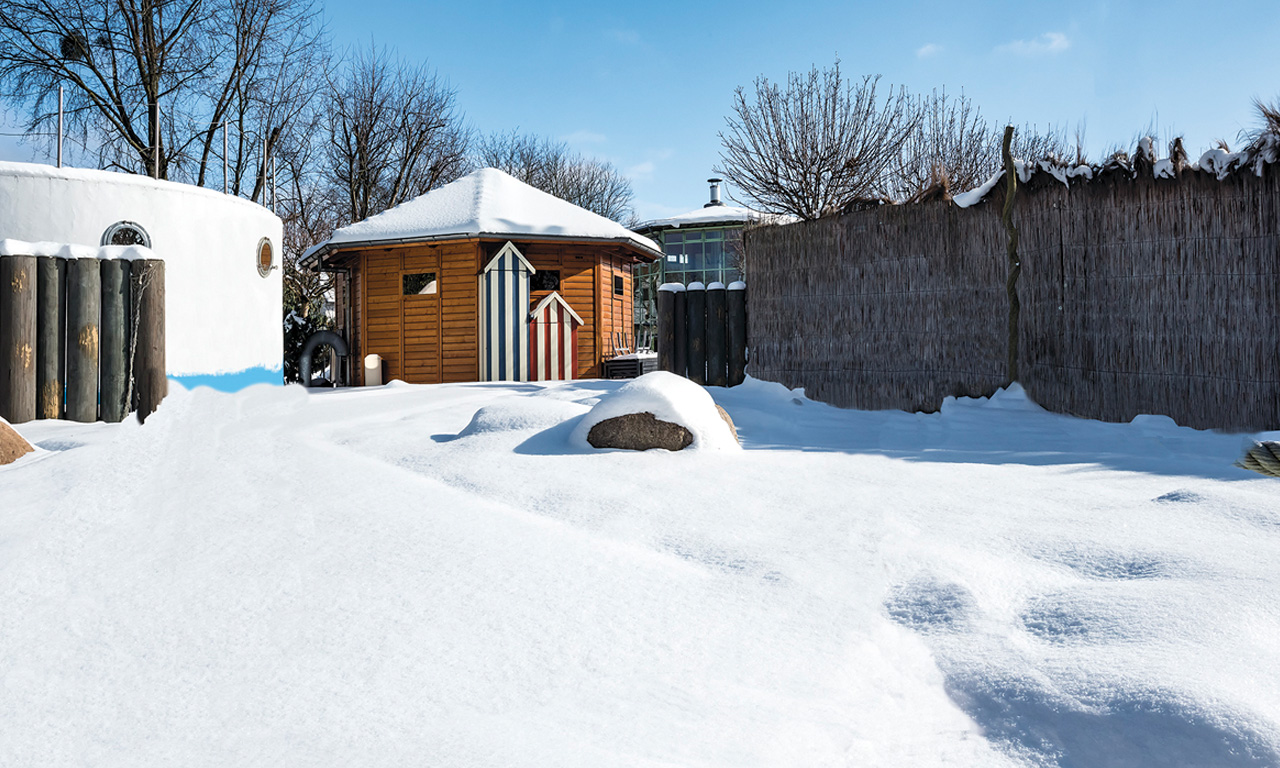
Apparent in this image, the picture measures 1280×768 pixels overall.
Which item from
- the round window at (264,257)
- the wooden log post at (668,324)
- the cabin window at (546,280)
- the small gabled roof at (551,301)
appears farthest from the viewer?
the cabin window at (546,280)

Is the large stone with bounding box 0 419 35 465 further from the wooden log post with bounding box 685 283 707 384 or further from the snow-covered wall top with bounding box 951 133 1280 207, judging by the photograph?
the snow-covered wall top with bounding box 951 133 1280 207

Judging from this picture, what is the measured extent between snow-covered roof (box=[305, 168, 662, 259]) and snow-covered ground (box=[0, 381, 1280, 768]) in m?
9.88

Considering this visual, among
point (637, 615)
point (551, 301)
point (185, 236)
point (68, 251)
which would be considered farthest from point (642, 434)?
point (551, 301)

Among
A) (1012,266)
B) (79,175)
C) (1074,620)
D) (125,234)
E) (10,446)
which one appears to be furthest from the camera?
(125,234)

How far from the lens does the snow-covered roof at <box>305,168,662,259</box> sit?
1400 centimetres

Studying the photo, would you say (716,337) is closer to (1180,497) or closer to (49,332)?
(1180,497)

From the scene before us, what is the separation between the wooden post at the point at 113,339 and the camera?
21.6ft

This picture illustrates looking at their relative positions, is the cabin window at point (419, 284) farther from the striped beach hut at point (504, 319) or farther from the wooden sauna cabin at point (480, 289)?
the striped beach hut at point (504, 319)

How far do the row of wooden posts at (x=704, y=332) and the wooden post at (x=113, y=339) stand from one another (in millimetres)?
5800

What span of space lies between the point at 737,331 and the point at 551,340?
566cm

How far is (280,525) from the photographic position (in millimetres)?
3295

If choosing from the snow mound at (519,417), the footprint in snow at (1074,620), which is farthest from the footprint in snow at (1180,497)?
the snow mound at (519,417)

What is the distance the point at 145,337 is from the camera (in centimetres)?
662

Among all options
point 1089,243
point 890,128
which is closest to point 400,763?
point 1089,243
